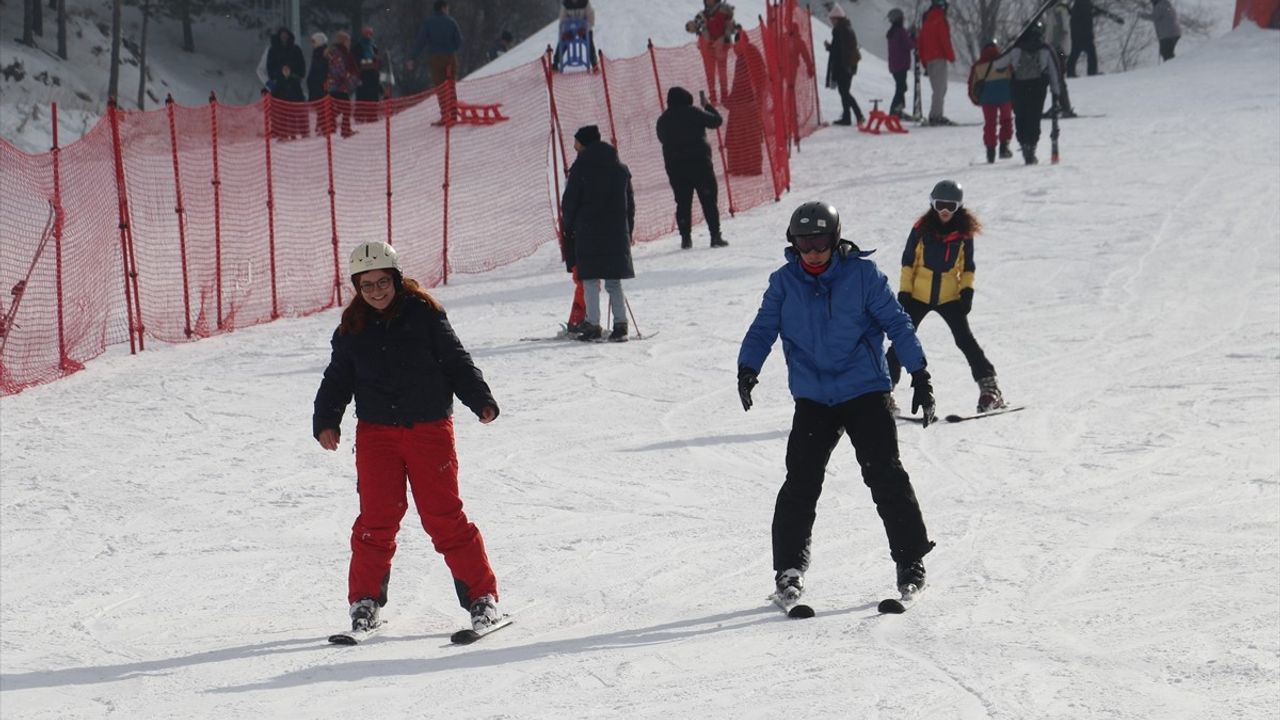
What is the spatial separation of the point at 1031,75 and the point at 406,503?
15458mm

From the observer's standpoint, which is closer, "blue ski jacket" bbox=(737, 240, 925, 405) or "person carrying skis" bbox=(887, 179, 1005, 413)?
"blue ski jacket" bbox=(737, 240, 925, 405)

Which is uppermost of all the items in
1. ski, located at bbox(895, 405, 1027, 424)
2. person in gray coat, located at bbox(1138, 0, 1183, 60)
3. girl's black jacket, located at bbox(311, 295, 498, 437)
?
person in gray coat, located at bbox(1138, 0, 1183, 60)

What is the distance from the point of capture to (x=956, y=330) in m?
10.9

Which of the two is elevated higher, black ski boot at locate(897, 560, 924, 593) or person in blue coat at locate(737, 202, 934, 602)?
person in blue coat at locate(737, 202, 934, 602)

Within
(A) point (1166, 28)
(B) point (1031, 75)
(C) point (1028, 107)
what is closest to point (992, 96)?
(C) point (1028, 107)

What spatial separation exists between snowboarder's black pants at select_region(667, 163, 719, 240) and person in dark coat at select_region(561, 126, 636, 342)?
153 inches

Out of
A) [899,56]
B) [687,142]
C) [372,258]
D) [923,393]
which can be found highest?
[899,56]

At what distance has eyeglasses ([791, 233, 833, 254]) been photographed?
6.51 meters

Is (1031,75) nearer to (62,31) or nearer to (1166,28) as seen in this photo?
(1166,28)

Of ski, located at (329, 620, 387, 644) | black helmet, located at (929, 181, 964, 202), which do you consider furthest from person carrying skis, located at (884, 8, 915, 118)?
ski, located at (329, 620, 387, 644)

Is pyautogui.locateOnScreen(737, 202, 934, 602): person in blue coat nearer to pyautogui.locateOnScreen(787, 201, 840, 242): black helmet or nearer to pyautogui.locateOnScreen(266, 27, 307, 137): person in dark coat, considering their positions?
pyautogui.locateOnScreen(787, 201, 840, 242): black helmet

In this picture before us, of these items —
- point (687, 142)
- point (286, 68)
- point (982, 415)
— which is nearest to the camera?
point (982, 415)

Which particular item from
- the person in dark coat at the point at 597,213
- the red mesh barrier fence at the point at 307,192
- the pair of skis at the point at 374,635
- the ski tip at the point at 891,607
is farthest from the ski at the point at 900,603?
the red mesh barrier fence at the point at 307,192

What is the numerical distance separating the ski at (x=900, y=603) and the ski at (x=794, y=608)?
28cm
